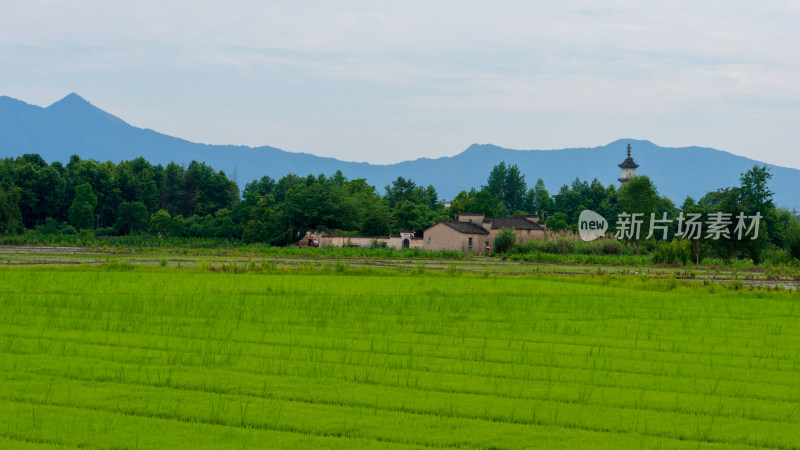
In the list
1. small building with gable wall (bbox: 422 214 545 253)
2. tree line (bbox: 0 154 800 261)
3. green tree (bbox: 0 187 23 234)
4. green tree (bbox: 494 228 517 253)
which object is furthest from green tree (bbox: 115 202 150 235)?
green tree (bbox: 494 228 517 253)

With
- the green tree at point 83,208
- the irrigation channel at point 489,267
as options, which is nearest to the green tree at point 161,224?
the green tree at point 83,208

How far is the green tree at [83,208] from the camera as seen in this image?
85375 mm

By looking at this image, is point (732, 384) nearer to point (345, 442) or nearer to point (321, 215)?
point (345, 442)

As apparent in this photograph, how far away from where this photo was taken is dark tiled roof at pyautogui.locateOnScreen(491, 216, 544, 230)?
72.8 metres

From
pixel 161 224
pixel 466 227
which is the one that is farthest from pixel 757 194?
pixel 161 224

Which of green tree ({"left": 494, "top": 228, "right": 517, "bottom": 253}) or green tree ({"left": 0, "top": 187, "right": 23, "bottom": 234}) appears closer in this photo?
green tree ({"left": 494, "top": 228, "right": 517, "bottom": 253})

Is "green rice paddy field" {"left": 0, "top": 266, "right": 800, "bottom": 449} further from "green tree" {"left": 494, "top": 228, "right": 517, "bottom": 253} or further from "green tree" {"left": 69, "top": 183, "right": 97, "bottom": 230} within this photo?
"green tree" {"left": 69, "top": 183, "right": 97, "bottom": 230}

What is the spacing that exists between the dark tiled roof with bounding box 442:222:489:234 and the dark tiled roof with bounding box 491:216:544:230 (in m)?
1.32

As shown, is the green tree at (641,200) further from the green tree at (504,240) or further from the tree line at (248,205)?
the green tree at (504,240)

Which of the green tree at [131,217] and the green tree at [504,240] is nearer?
the green tree at [504,240]

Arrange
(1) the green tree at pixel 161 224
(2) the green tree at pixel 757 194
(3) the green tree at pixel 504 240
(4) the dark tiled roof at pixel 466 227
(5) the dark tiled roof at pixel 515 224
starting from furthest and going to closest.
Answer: (1) the green tree at pixel 161 224, (2) the green tree at pixel 757 194, (5) the dark tiled roof at pixel 515 224, (4) the dark tiled roof at pixel 466 227, (3) the green tree at pixel 504 240

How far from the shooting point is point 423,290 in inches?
1024

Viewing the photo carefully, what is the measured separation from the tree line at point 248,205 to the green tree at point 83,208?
106 millimetres

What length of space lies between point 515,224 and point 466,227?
198 inches
